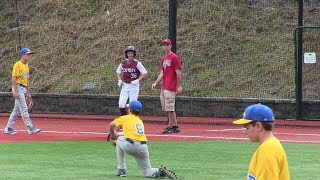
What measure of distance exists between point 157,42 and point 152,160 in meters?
12.4

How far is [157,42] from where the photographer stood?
85.0 feet

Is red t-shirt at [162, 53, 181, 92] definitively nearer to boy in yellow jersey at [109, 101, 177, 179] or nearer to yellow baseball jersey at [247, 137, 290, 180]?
boy in yellow jersey at [109, 101, 177, 179]

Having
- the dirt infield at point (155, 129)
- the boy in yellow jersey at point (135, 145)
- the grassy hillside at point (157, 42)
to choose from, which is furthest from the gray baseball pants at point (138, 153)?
the grassy hillside at point (157, 42)

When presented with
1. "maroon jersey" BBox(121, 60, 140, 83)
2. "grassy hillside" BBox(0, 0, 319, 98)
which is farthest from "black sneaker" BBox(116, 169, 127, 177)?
"grassy hillside" BBox(0, 0, 319, 98)

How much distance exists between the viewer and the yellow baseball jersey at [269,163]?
5.84 meters

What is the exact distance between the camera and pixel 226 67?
958 inches

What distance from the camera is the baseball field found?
12312 millimetres

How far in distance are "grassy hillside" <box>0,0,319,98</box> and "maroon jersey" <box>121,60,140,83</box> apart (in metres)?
6.10

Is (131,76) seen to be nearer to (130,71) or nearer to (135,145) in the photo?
(130,71)

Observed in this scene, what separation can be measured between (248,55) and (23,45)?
25.8ft

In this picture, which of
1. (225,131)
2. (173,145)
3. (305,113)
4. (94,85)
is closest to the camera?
(173,145)

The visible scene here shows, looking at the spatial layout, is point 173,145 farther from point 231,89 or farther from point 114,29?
point 114,29

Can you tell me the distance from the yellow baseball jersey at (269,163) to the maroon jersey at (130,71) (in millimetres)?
11500

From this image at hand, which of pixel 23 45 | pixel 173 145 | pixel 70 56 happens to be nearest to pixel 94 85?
pixel 70 56
